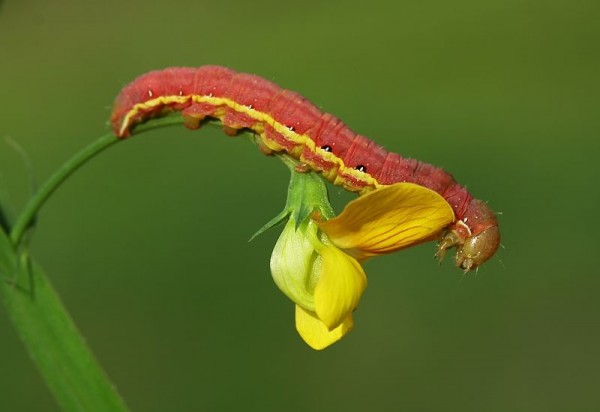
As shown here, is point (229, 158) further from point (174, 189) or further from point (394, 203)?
point (394, 203)

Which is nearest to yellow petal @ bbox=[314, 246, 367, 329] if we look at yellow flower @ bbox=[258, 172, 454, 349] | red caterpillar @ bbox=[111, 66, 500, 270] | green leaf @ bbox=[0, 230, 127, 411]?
yellow flower @ bbox=[258, 172, 454, 349]

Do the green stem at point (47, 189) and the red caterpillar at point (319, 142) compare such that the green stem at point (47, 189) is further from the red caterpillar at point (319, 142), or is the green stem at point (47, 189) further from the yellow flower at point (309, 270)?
the yellow flower at point (309, 270)

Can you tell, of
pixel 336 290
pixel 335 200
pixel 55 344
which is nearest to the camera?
pixel 336 290

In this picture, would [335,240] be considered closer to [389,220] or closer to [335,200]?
[389,220]

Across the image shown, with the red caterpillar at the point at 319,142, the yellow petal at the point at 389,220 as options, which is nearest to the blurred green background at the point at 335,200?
the red caterpillar at the point at 319,142

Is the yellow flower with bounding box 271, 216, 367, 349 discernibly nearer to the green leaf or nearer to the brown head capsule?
the brown head capsule

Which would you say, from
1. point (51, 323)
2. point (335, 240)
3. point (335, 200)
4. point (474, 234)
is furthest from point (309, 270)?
point (335, 200)

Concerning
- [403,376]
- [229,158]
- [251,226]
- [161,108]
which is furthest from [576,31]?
[161,108]
